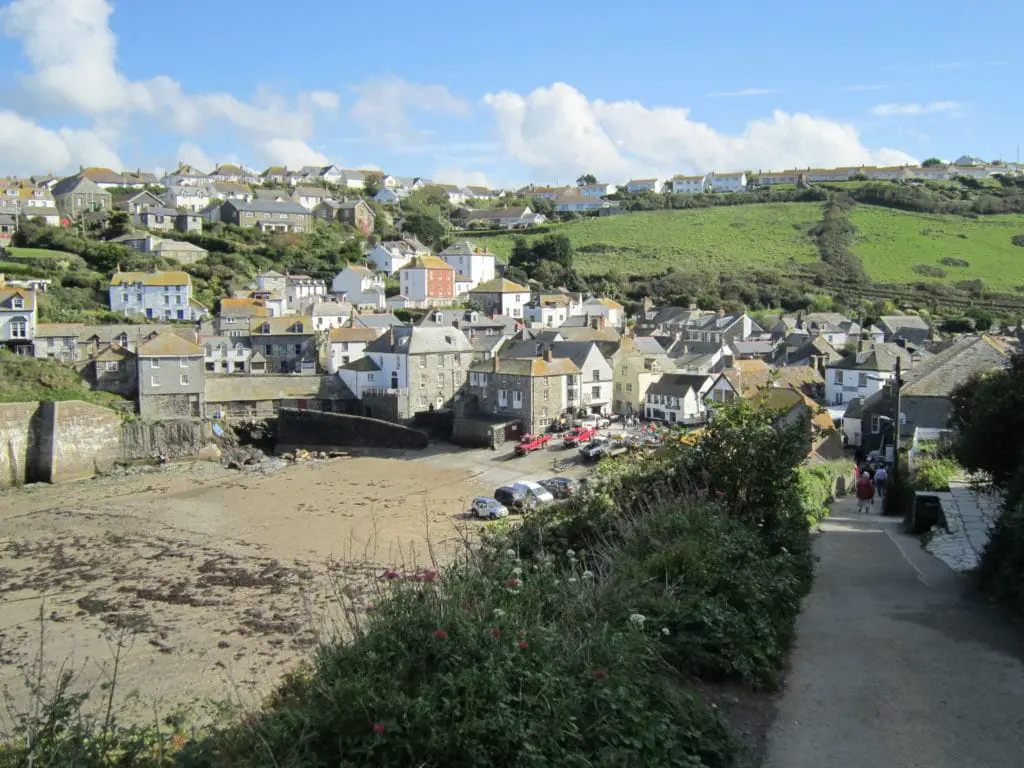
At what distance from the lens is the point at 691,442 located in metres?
12.5

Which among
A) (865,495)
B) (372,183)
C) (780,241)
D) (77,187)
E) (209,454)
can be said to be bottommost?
(209,454)

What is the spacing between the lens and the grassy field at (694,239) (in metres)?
92.7

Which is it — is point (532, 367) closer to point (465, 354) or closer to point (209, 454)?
point (465, 354)

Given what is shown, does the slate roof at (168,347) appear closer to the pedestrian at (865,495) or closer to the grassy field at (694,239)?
the pedestrian at (865,495)

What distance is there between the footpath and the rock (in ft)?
108

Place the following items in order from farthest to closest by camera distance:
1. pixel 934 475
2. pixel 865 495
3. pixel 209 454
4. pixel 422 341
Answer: pixel 422 341 < pixel 209 454 < pixel 865 495 < pixel 934 475

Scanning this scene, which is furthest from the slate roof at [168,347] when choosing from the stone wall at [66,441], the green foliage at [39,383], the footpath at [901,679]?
the footpath at [901,679]

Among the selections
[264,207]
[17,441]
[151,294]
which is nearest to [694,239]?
[264,207]

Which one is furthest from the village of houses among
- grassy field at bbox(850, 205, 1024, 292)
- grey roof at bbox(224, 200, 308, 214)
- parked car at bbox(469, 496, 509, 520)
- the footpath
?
grassy field at bbox(850, 205, 1024, 292)

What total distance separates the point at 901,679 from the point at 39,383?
41.8m

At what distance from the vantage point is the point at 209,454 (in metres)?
39.2

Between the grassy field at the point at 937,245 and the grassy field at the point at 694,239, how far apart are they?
6.84 meters

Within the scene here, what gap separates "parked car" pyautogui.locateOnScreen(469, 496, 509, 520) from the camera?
25.5 metres

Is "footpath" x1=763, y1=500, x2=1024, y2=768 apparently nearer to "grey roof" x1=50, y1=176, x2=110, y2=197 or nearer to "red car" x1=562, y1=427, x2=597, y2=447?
"red car" x1=562, y1=427, x2=597, y2=447
